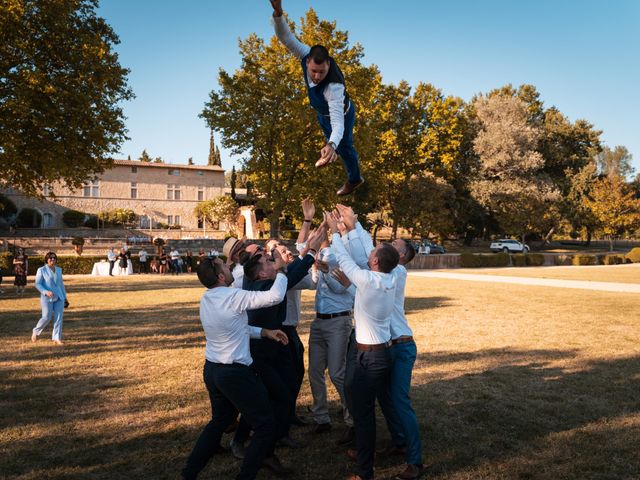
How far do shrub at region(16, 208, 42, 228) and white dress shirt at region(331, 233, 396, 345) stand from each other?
2156 inches

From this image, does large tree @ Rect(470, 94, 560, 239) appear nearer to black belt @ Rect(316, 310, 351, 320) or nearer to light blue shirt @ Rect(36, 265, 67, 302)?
light blue shirt @ Rect(36, 265, 67, 302)

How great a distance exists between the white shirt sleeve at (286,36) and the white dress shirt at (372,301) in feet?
6.85

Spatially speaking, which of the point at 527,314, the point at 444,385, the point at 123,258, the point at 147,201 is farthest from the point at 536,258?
the point at 147,201

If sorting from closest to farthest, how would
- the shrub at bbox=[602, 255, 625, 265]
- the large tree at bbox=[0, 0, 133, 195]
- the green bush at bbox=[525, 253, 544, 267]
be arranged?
the large tree at bbox=[0, 0, 133, 195]
the green bush at bbox=[525, 253, 544, 267]
the shrub at bbox=[602, 255, 625, 265]

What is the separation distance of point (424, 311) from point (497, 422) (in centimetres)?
853

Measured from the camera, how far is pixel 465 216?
4850 centimetres

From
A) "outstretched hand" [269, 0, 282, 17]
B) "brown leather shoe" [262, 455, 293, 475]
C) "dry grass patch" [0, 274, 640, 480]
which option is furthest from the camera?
"dry grass patch" [0, 274, 640, 480]

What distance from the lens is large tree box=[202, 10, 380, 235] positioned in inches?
1204

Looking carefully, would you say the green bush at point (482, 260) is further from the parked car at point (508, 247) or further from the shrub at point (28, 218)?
the shrub at point (28, 218)

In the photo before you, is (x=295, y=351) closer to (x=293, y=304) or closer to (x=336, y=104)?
(x=293, y=304)

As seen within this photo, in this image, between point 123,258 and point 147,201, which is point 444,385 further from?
point 147,201

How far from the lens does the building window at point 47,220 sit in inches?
2005

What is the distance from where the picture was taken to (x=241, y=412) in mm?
3732

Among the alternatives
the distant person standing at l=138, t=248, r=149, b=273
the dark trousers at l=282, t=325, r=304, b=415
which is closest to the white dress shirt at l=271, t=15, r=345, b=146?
the dark trousers at l=282, t=325, r=304, b=415
